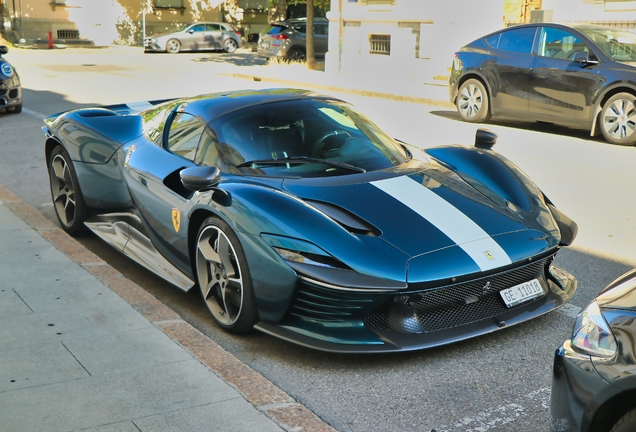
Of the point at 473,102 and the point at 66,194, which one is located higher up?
the point at 66,194

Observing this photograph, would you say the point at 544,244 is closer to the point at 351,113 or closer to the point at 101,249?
the point at 351,113

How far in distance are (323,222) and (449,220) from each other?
739mm

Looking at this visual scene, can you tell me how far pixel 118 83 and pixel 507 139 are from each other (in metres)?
10.8

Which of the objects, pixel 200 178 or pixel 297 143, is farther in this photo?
pixel 297 143

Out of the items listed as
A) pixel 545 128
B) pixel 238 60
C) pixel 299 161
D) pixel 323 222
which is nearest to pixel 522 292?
pixel 323 222

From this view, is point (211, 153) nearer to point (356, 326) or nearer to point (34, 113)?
point (356, 326)

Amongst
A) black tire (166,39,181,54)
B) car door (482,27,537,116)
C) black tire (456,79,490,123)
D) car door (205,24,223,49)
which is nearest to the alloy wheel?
car door (482,27,537,116)

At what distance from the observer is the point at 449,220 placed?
4391 millimetres

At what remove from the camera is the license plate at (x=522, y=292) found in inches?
168

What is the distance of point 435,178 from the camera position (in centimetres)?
496

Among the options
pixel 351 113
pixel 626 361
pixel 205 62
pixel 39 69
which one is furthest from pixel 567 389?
pixel 205 62

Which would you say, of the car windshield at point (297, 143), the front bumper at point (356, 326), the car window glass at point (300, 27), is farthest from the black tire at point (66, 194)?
the car window glass at point (300, 27)

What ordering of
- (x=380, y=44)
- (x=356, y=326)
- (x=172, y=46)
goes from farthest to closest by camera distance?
(x=172, y=46), (x=380, y=44), (x=356, y=326)

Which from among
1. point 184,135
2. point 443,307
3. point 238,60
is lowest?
point 238,60
